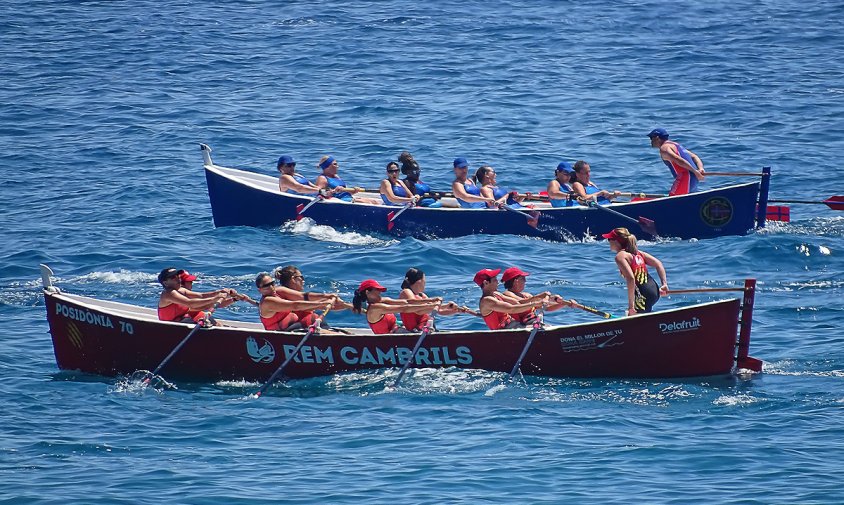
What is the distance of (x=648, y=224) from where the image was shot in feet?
77.0

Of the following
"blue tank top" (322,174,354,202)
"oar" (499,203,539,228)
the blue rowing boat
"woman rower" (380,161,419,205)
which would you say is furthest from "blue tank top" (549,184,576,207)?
"blue tank top" (322,174,354,202)

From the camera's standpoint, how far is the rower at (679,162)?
2366 centimetres

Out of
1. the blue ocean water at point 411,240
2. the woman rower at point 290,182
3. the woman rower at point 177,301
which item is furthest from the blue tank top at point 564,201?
the woman rower at point 177,301

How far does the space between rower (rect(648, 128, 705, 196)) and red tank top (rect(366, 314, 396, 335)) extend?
8.38 m

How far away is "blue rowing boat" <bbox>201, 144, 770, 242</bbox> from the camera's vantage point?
23.3 metres

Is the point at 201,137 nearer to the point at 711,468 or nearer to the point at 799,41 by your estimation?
the point at 799,41

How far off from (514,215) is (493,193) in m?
0.73

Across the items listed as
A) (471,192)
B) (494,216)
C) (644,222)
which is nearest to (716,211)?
(644,222)

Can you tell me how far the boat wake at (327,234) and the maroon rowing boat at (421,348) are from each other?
20.7 ft

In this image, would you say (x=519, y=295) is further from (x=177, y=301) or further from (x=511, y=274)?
(x=177, y=301)

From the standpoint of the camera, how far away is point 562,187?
24.2m

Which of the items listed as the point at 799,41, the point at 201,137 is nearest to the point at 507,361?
the point at 201,137

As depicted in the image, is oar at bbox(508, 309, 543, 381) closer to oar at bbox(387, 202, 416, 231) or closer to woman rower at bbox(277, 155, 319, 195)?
oar at bbox(387, 202, 416, 231)

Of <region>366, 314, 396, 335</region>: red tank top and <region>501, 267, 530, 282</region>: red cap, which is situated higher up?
<region>501, 267, 530, 282</region>: red cap
